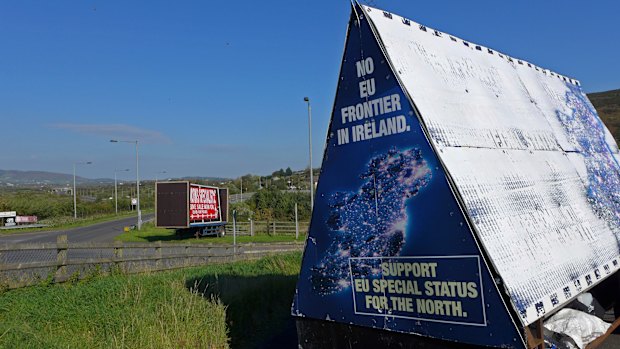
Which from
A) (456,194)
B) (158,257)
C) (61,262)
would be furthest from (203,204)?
(456,194)

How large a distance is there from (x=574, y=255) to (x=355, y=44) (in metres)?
2.71

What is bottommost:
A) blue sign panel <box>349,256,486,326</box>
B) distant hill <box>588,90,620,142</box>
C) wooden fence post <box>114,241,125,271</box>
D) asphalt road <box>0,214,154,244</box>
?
asphalt road <box>0,214,154,244</box>

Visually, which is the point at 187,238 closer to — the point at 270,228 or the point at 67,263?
the point at 270,228

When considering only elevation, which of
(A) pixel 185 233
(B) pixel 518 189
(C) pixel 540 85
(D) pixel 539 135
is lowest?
(A) pixel 185 233

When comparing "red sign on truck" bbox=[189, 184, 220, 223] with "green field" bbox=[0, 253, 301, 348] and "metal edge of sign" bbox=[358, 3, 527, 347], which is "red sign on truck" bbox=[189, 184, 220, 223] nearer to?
"green field" bbox=[0, 253, 301, 348]

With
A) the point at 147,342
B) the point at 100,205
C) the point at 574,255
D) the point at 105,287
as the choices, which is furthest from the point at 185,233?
the point at 100,205

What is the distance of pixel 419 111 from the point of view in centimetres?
375

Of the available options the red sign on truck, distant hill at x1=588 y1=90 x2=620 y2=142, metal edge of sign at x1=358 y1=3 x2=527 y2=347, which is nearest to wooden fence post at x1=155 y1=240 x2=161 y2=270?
metal edge of sign at x1=358 y1=3 x2=527 y2=347

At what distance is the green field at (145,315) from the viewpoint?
214 inches

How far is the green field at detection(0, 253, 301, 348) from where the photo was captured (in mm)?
5438

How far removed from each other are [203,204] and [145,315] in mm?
29657

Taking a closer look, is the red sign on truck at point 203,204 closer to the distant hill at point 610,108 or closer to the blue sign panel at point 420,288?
the distant hill at point 610,108

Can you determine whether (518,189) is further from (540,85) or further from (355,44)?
(540,85)

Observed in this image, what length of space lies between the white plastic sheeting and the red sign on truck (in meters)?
29.1
